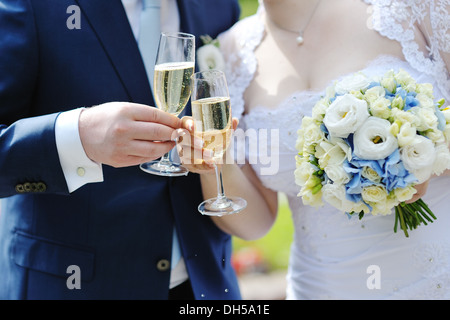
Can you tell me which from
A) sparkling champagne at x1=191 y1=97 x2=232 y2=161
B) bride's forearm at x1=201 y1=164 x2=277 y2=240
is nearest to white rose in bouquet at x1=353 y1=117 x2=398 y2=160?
sparkling champagne at x1=191 y1=97 x2=232 y2=161

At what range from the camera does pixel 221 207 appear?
2.07 metres

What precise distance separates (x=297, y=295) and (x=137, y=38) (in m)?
1.48

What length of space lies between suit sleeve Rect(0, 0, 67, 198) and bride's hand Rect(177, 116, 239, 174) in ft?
1.53

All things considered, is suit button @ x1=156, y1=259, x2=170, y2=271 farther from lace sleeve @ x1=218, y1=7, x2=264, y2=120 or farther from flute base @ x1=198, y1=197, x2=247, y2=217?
lace sleeve @ x1=218, y1=7, x2=264, y2=120

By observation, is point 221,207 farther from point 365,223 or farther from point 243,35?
point 243,35

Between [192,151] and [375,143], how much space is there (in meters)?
0.67

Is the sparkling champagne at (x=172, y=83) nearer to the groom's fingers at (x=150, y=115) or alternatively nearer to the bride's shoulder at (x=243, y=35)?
the groom's fingers at (x=150, y=115)

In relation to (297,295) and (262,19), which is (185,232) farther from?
(262,19)

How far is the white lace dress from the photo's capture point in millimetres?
2330

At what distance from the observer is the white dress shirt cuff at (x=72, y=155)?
1.98 meters

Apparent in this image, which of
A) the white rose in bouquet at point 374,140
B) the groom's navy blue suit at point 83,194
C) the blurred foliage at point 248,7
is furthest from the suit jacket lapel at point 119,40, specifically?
the blurred foliage at point 248,7

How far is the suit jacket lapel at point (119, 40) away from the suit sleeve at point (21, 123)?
25 cm
